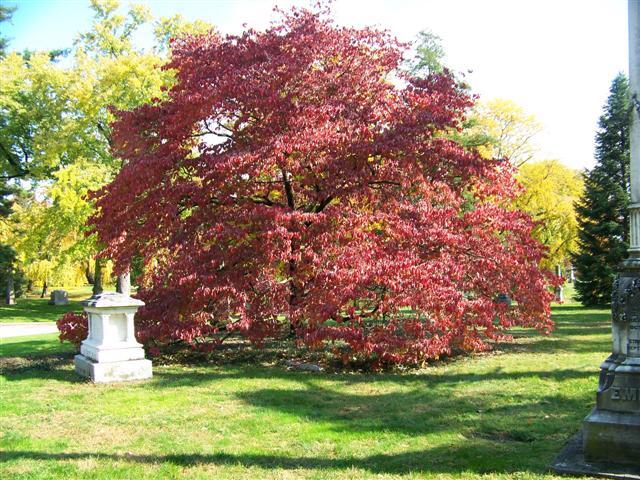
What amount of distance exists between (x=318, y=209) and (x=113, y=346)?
4186 mm

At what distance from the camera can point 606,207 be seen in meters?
22.2

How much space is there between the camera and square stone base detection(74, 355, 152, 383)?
8.33 m

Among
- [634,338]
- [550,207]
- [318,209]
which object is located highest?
[550,207]

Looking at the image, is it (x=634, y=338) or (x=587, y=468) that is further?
(x=634, y=338)

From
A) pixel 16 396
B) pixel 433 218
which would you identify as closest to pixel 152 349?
pixel 16 396

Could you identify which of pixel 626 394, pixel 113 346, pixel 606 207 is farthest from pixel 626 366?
pixel 606 207

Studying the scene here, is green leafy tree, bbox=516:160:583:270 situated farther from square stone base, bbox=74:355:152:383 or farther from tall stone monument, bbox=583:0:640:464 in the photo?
tall stone monument, bbox=583:0:640:464

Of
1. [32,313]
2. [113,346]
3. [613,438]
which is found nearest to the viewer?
[613,438]

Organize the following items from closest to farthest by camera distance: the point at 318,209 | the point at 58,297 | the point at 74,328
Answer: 1. the point at 74,328
2. the point at 318,209
3. the point at 58,297

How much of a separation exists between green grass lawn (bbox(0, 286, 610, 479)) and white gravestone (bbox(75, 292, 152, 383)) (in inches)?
12.8

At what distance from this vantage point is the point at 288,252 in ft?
29.7

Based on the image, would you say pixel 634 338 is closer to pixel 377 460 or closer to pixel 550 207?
pixel 377 460

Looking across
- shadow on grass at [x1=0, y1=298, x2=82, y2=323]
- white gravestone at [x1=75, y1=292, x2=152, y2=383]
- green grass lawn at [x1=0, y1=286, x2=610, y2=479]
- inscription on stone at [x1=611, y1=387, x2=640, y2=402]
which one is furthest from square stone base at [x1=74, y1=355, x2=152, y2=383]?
shadow on grass at [x1=0, y1=298, x2=82, y2=323]

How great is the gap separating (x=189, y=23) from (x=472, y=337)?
1956 cm
